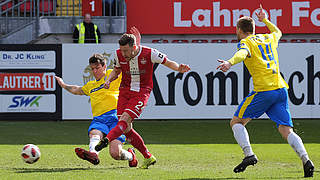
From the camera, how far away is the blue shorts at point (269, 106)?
26.0ft

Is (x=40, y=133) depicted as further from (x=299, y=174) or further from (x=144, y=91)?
(x=299, y=174)

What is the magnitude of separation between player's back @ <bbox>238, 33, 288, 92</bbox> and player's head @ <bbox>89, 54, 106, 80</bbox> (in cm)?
223

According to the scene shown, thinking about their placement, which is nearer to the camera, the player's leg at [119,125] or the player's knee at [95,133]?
the player's leg at [119,125]

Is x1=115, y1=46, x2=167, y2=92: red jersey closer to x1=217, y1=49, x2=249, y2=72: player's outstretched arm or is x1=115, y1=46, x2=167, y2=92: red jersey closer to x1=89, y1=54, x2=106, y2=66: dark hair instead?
x1=89, y1=54, x2=106, y2=66: dark hair

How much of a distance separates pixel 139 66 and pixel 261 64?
1.56m

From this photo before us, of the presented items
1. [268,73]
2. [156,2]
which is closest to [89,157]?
[268,73]

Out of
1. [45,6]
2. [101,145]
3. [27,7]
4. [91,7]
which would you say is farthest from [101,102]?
[27,7]

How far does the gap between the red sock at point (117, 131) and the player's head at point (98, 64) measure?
4.28ft

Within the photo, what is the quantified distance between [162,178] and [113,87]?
2301mm

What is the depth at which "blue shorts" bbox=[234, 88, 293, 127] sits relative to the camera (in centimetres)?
793

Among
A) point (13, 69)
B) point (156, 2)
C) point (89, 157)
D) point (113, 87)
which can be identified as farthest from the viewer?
point (156, 2)

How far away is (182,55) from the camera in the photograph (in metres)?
16.4

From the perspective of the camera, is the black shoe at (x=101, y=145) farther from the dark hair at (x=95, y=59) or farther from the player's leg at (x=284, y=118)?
the player's leg at (x=284, y=118)

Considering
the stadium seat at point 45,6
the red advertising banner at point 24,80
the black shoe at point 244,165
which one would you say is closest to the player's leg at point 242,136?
the black shoe at point 244,165
